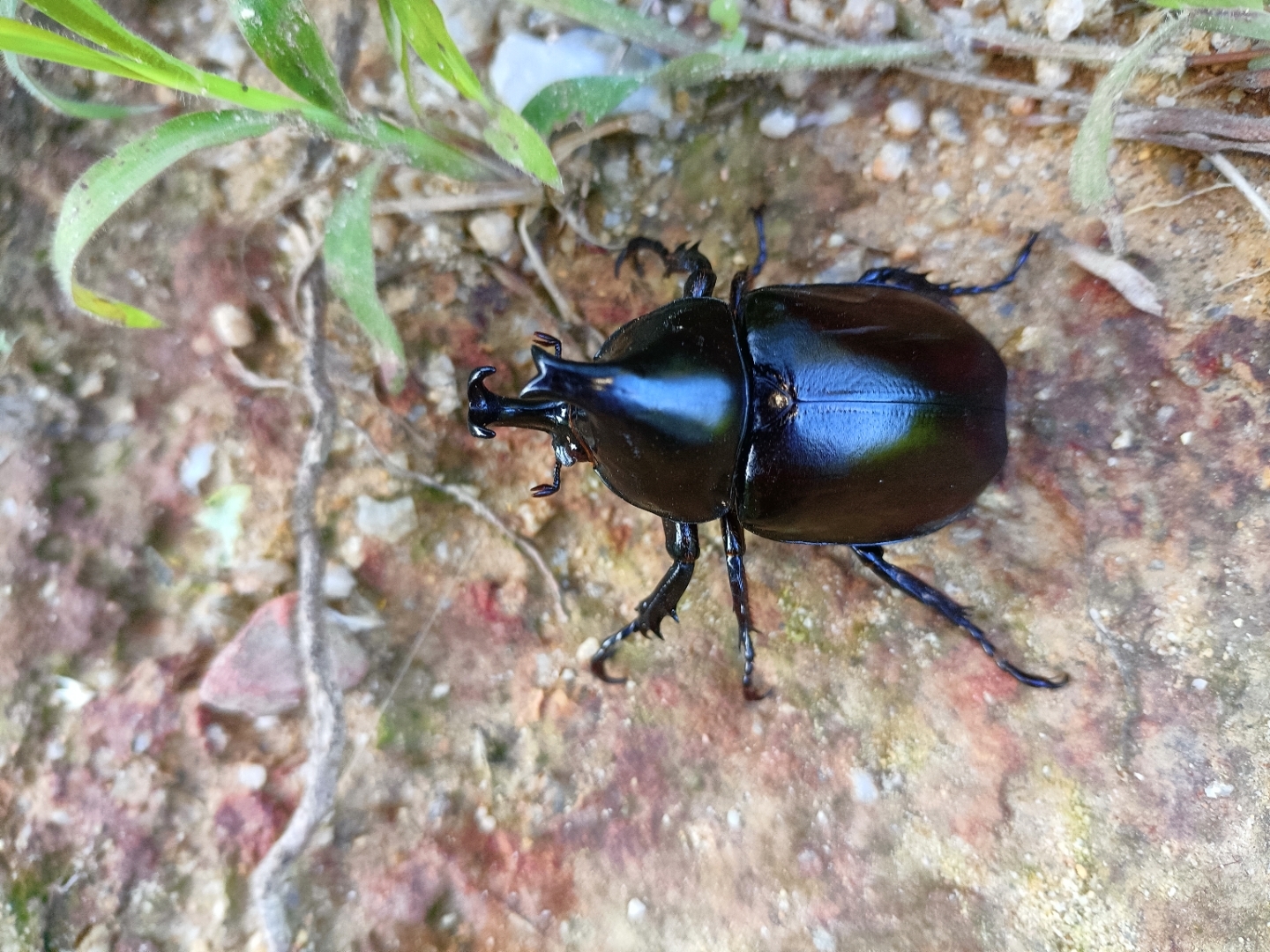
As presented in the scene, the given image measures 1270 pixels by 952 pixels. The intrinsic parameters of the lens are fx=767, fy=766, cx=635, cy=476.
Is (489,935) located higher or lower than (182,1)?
lower

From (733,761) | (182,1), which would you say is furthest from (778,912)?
(182,1)

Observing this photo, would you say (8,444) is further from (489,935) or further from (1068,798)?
(1068,798)

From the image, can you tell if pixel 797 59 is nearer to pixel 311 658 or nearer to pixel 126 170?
pixel 126 170

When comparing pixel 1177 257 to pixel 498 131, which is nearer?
pixel 498 131

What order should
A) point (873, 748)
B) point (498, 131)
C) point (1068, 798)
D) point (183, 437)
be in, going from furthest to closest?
point (183, 437) → point (873, 748) → point (1068, 798) → point (498, 131)

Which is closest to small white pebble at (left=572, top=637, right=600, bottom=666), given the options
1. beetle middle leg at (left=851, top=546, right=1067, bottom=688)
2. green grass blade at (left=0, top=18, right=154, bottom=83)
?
beetle middle leg at (left=851, top=546, right=1067, bottom=688)

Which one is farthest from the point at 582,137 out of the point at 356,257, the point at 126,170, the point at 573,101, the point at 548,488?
the point at 126,170
